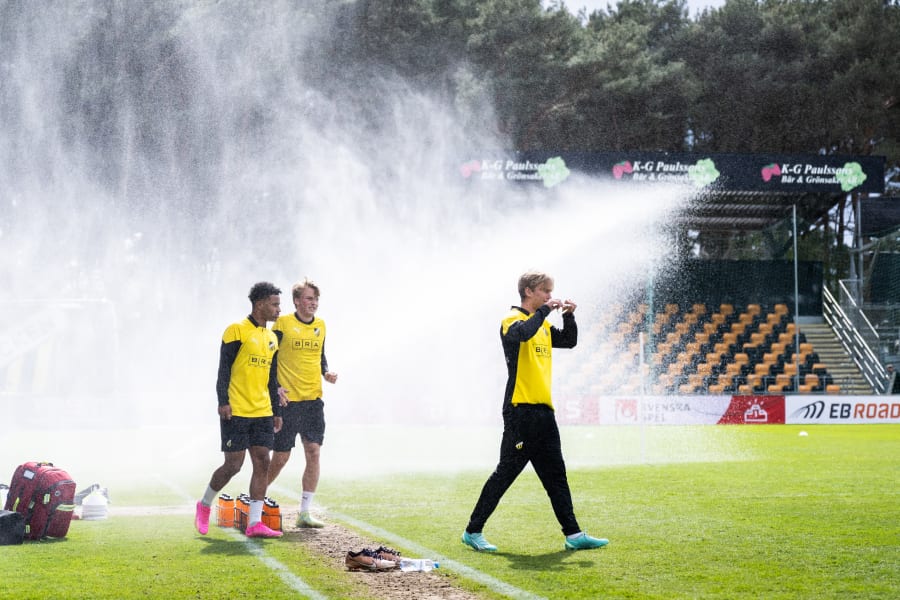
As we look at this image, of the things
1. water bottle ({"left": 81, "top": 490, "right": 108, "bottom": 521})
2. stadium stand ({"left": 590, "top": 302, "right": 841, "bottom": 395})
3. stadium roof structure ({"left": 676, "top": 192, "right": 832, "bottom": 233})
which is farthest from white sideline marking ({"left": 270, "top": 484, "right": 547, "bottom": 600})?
stadium roof structure ({"left": 676, "top": 192, "right": 832, "bottom": 233})

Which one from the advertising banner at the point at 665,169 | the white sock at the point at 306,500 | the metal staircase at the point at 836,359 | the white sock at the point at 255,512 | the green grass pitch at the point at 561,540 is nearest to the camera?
the green grass pitch at the point at 561,540

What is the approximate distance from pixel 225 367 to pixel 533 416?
256 cm

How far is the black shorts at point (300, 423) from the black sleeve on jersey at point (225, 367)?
31.2 inches

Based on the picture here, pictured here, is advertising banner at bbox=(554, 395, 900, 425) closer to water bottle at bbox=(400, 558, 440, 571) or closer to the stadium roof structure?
the stadium roof structure

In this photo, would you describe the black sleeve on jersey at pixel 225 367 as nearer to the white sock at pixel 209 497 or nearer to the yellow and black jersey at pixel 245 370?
the yellow and black jersey at pixel 245 370

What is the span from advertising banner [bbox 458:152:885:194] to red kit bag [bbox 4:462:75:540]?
27594mm

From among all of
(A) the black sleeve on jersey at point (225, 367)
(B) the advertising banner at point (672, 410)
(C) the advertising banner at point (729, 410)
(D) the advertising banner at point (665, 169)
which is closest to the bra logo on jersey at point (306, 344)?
(A) the black sleeve on jersey at point (225, 367)

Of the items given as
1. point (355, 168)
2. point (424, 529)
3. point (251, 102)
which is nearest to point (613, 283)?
point (355, 168)

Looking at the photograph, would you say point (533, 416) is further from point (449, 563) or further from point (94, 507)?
point (94, 507)

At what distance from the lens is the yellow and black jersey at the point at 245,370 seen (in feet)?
28.5

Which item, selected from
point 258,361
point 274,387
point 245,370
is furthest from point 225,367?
point 274,387

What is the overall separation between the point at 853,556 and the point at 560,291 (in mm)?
32804

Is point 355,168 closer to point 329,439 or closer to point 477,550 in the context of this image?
point 329,439

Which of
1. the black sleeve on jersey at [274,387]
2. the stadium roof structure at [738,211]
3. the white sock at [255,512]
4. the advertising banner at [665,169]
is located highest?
the advertising banner at [665,169]
